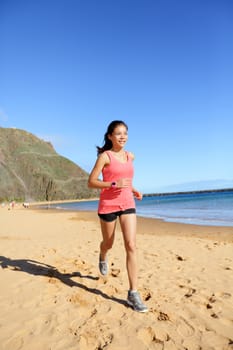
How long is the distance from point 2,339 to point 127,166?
2.18 meters

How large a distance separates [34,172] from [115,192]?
316 ft

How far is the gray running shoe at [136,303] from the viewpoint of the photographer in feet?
9.77

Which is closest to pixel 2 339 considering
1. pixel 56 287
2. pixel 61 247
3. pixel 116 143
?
pixel 56 287

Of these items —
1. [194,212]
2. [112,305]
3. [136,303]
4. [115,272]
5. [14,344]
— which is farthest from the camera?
[194,212]

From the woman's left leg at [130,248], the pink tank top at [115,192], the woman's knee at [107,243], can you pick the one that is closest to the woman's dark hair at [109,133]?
the pink tank top at [115,192]

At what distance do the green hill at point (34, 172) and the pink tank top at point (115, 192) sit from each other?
220 ft

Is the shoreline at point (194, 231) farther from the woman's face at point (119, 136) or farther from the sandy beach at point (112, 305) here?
the woman's face at point (119, 136)

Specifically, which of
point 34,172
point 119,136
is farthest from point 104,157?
point 34,172

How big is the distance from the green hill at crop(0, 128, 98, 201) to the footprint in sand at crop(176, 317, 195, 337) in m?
67.8

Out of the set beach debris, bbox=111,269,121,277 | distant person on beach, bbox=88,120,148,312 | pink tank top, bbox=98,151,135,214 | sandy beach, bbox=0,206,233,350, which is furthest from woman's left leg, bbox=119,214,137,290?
beach debris, bbox=111,269,121,277

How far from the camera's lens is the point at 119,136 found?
11.1ft

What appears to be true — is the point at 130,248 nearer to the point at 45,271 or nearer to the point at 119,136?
the point at 119,136

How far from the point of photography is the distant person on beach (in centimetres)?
318

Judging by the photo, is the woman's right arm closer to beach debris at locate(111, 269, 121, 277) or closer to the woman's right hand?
the woman's right hand
